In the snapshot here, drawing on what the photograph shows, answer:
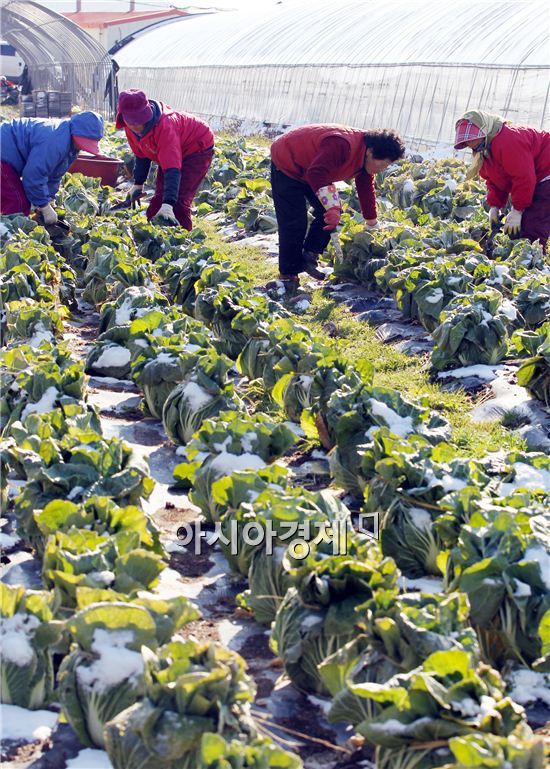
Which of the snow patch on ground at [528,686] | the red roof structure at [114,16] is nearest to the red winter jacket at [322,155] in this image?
the snow patch on ground at [528,686]

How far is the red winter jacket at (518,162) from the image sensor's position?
9359 mm

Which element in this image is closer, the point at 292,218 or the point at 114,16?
the point at 292,218

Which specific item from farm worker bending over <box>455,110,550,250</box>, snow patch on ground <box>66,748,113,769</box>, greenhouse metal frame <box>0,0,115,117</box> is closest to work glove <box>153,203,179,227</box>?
farm worker bending over <box>455,110,550,250</box>

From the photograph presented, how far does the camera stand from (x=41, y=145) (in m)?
9.70

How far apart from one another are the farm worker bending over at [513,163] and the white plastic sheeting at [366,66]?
693 cm

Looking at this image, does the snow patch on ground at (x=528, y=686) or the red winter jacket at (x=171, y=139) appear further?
the red winter jacket at (x=171, y=139)

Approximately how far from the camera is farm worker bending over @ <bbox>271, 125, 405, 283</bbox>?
29.1 feet

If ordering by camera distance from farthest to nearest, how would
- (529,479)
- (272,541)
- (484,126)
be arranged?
(484,126) < (529,479) < (272,541)

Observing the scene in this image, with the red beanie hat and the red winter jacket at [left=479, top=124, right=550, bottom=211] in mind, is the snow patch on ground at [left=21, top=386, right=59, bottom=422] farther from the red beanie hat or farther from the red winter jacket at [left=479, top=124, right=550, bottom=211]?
the red winter jacket at [left=479, top=124, right=550, bottom=211]

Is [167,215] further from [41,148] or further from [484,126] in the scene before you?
[484,126]

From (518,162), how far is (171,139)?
3.60m

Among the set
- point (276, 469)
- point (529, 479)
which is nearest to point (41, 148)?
point (276, 469)

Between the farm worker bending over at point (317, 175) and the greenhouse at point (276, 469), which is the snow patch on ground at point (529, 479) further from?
the farm worker bending over at point (317, 175)

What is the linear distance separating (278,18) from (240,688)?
32127 millimetres
